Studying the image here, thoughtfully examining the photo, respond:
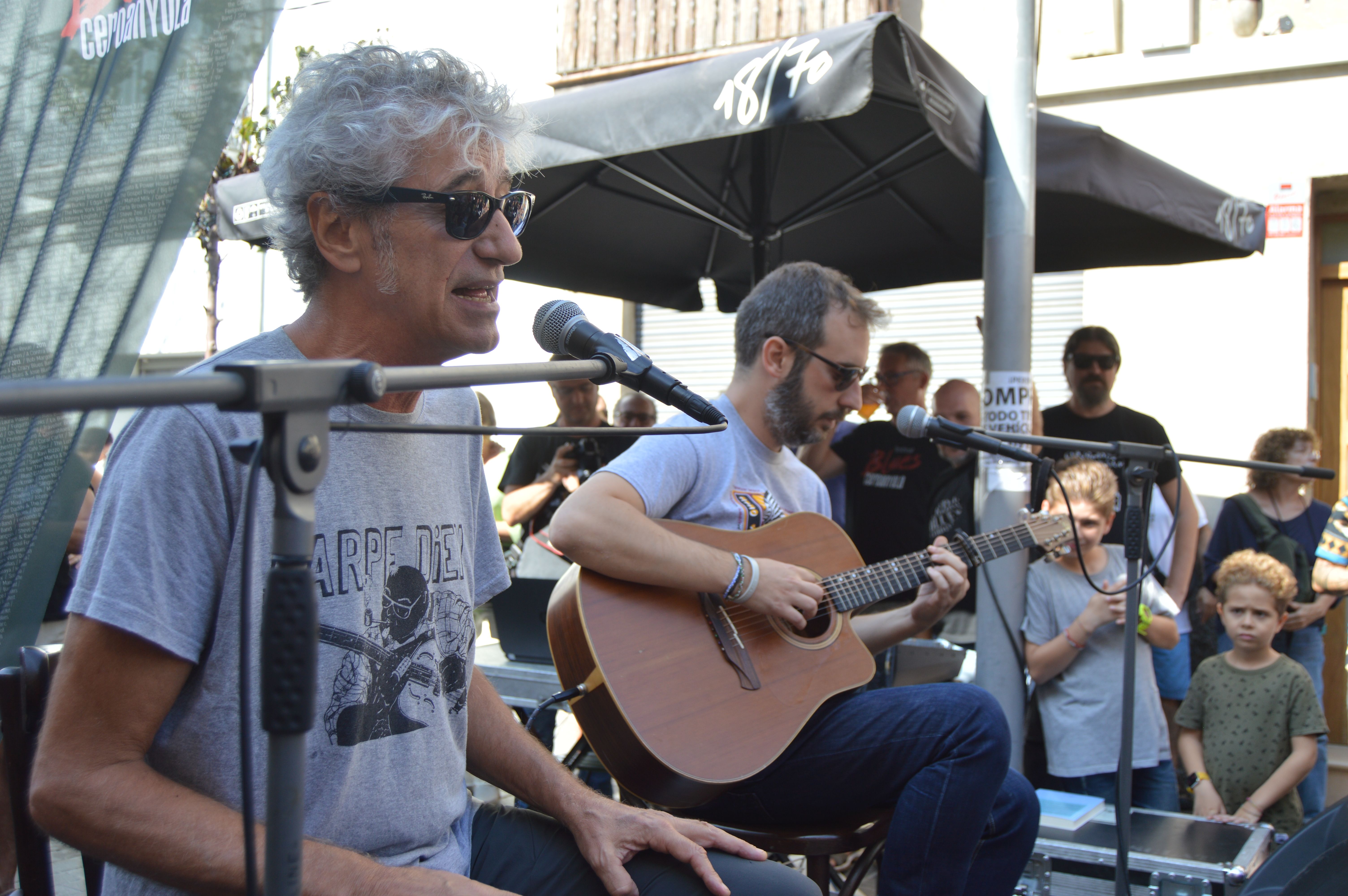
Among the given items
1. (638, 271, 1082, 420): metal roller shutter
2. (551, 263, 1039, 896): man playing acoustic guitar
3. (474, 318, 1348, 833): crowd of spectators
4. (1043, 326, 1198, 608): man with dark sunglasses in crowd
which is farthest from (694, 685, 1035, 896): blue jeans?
(638, 271, 1082, 420): metal roller shutter

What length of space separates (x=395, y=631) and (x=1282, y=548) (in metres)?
4.18

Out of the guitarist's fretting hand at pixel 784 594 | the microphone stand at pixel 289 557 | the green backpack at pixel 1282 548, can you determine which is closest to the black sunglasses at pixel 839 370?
the guitarist's fretting hand at pixel 784 594

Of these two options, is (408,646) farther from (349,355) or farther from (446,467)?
(349,355)

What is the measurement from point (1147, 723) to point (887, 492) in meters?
1.20

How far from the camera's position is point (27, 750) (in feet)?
4.92

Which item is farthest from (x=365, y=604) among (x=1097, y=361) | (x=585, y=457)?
(x=1097, y=361)

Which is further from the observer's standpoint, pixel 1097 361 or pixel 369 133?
pixel 1097 361

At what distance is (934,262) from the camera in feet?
17.6

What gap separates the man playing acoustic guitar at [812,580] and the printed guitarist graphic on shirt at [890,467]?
1088 millimetres

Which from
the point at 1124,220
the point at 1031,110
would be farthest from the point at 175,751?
the point at 1124,220

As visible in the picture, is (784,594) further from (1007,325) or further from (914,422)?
(1007,325)

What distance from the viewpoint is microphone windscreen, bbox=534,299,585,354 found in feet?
4.41

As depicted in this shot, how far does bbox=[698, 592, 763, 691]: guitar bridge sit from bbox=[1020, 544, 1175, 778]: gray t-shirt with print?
1.39m

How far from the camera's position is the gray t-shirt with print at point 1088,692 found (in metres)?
3.34
